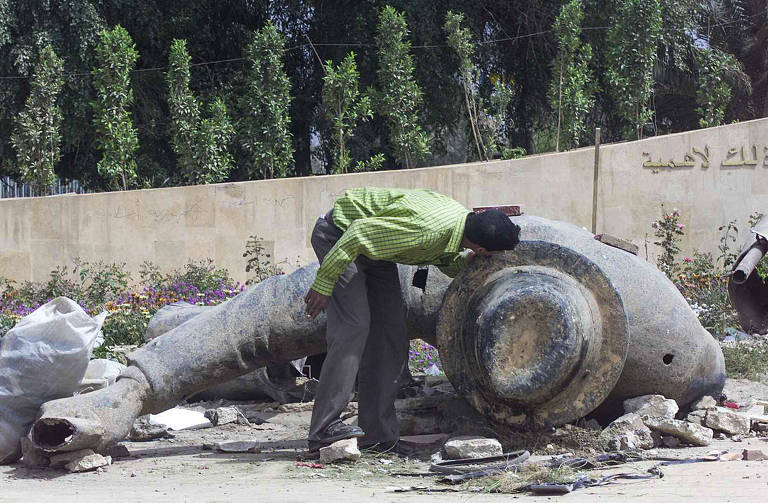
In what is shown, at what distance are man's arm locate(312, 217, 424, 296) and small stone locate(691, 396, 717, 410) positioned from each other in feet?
5.85

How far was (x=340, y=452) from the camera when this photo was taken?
4395mm

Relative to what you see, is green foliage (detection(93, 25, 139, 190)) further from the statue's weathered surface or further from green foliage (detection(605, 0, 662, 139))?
the statue's weathered surface

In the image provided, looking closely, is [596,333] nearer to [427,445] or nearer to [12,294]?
[427,445]

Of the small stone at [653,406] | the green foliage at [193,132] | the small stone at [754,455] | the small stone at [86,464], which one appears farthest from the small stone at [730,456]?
the green foliage at [193,132]

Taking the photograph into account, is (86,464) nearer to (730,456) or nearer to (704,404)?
(730,456)

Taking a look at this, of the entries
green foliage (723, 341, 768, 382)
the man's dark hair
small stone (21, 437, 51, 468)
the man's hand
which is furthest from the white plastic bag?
green foliage (723, 341, 768, 382)

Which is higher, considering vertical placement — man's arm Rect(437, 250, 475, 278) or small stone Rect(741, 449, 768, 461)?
man's arm Rect(437, 250, 475, 278)

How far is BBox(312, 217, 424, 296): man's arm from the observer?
439 centimetres

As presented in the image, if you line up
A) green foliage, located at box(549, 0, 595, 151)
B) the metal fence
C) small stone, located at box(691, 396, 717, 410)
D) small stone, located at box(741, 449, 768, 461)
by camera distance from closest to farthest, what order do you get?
small stone, located at box(741, 449, 768, 461) → small stone, located at box(691, 396, 717, 410) → green foliage, located at box(549, 0, 595, 151) → the metal fence

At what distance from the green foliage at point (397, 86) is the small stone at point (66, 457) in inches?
352

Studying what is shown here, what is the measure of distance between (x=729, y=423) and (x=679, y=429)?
0.41m

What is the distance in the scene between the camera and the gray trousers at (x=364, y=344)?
454 cm

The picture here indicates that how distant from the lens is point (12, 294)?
31.4 ft

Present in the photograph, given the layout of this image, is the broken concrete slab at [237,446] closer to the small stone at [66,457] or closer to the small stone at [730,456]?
the small stone at [66,457]
